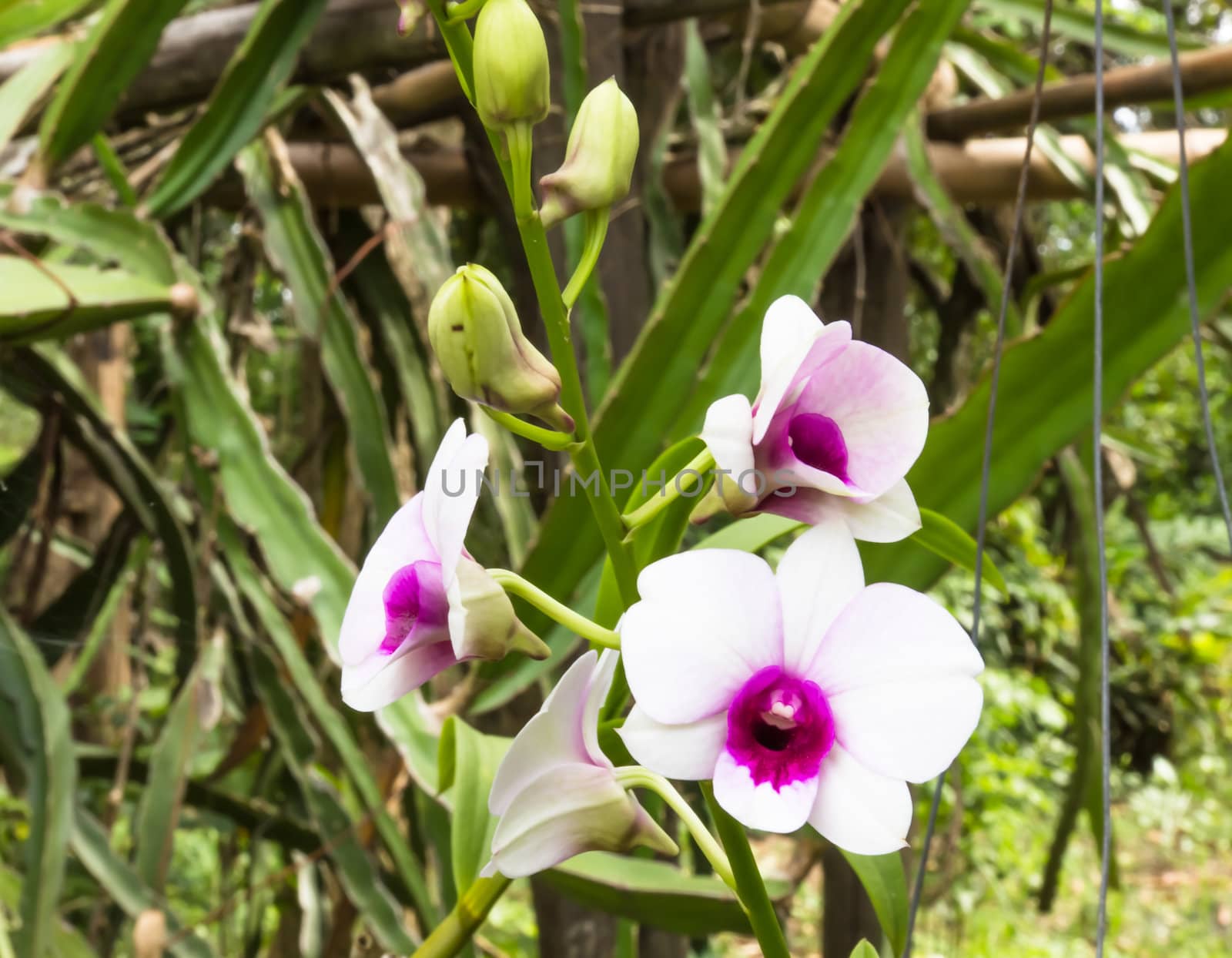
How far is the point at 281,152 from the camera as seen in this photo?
865 millimetres

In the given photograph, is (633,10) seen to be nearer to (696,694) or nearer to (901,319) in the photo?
(901,319)

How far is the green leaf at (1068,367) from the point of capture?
1.57 ft

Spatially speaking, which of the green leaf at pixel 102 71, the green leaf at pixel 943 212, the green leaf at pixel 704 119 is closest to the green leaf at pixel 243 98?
the green leaf at pixel 102 71

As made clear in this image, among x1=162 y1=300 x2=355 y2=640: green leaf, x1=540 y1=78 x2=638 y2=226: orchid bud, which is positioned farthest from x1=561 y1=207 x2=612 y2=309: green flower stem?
x1=162 y1=300 x2=355 y2=640: green leaf

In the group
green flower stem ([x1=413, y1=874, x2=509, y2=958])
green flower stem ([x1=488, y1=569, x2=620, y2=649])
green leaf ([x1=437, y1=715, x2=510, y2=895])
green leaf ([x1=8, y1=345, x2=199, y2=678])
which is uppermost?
green flower stem ([x1=488, y1=569, x2=620, y2=649])

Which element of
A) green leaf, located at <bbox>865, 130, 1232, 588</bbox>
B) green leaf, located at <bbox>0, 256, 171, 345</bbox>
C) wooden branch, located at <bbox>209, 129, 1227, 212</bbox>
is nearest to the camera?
green leaf, located at <bbox>865, 130, 1232, 588</bbox>

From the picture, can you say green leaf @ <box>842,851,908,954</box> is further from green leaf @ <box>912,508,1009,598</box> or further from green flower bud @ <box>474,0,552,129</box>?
green flower bud @ <box>474,0,552,129</box>

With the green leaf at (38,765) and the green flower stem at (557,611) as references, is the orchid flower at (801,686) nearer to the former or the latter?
the green flower stem at (557,611)

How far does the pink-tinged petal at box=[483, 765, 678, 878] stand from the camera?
0.23m

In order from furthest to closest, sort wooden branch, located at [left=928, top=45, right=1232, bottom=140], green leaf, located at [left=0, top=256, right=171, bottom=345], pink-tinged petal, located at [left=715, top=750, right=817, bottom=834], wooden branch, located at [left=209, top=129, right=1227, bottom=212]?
wooden branch, located at [left=209, top=129, right=1227, bottom=212], wooden branch, located at [left=928, top=45, right=1232, bottom=140], green leaf, located at [left=0, top=256, right=171, bottom=345], pink-tinged petal, located at [left=715, top=750, right=817, bottom=834]

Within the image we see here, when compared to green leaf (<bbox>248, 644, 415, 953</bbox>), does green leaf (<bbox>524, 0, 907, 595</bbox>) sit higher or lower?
higher

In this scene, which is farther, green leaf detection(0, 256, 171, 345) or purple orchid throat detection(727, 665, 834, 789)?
green leaf detection(0, 256, 171, 345)

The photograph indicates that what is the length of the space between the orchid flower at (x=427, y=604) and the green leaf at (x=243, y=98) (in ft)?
2.02

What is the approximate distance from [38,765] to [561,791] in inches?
24.0
